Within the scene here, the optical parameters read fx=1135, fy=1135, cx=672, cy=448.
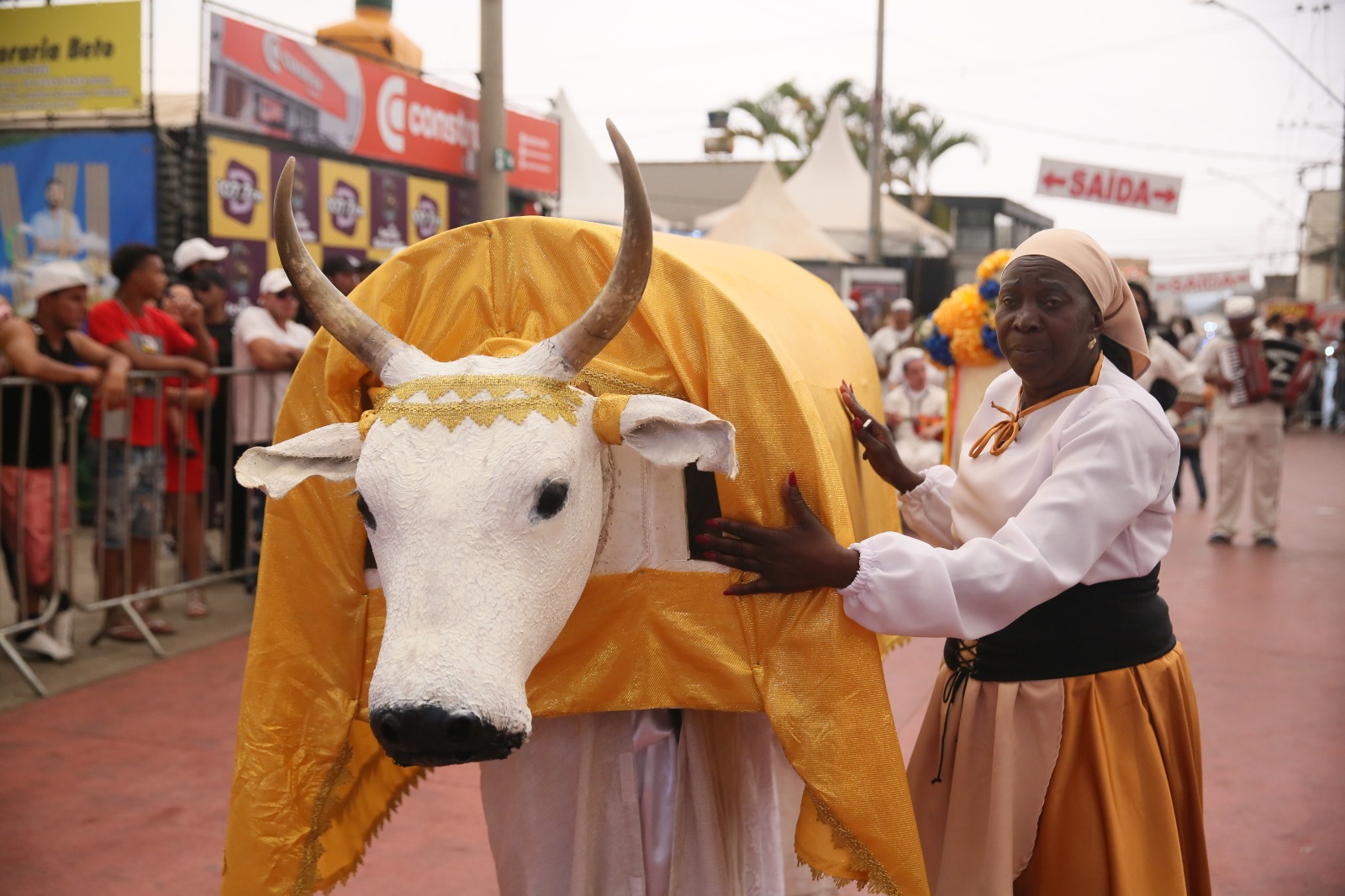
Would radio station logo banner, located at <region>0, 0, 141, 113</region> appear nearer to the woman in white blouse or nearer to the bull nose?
the woman in white blouse

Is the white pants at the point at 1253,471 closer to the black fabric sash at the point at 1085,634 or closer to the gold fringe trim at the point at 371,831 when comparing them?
the black fabric sash at the point at 1085,634

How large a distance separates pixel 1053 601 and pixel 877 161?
57.6ft

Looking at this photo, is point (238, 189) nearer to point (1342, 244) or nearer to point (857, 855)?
point (857, 855)

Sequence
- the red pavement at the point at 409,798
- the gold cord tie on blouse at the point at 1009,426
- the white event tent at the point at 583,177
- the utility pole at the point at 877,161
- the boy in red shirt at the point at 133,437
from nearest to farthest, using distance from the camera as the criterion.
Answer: the gold cord tie on blouse at the point at 1009,426 → the red pavement at the point at 409,798 → the boy in red shirt at the point at 133,437 → the white event tent at the point at 583,177 → the utility pole at the point at 877,161

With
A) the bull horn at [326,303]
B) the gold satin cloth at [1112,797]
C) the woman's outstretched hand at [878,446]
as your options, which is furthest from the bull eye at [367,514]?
the gold satin cloth at [1112,797]

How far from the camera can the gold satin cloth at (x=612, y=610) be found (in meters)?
2.19

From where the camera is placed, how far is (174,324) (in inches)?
247

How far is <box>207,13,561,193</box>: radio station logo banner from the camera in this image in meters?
8.77

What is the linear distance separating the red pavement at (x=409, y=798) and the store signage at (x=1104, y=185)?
40.8ft

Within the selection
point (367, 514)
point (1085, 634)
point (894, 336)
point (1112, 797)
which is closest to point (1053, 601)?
point (1085, 634)

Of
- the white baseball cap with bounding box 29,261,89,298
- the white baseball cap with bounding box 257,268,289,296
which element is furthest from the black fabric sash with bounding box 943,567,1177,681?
the white baseball cap with bounding box 257,268,289,296

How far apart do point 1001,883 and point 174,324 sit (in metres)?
5.44

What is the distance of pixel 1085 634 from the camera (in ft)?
7.73

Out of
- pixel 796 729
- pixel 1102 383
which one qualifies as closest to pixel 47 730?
pixel 796 729
